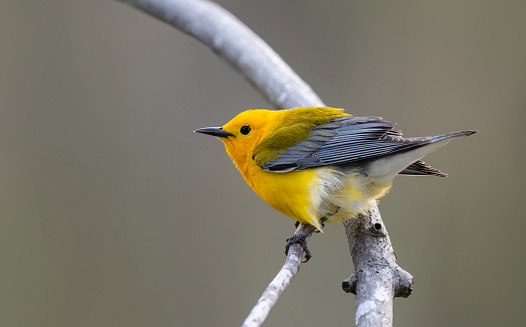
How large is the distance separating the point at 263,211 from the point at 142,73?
5.67 feet

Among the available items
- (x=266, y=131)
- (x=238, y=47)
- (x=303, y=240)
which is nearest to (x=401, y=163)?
(x=303, y=240)

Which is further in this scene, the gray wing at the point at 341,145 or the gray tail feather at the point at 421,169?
the gray tail feather at the point at 421,169

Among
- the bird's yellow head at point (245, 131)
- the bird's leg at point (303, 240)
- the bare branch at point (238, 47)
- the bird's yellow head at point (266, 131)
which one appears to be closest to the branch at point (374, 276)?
the bird's leg at point (303, 240)

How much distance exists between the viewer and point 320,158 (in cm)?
337

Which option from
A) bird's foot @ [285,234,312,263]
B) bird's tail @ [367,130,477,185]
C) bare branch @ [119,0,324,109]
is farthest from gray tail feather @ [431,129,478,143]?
bare branch @ [119,0,324,109]

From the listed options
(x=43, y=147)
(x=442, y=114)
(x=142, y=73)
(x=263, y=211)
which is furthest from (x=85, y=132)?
(x=442, y=114)

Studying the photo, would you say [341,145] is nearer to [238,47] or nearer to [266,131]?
[266,131]

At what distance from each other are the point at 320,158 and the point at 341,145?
14cm

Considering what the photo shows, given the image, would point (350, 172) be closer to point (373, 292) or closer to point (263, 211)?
point (373, 292)

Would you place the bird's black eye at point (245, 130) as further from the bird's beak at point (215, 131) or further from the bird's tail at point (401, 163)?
the bird's tail at point (401, 163)

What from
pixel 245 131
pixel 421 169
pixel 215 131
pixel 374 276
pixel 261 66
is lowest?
pixel 374 276

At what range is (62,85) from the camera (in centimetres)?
573

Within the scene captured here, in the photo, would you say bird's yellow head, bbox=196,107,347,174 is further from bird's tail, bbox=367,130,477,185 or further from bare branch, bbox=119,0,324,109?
bird's tail, bbox=367,130,477,185

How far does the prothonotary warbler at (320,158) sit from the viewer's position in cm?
317
